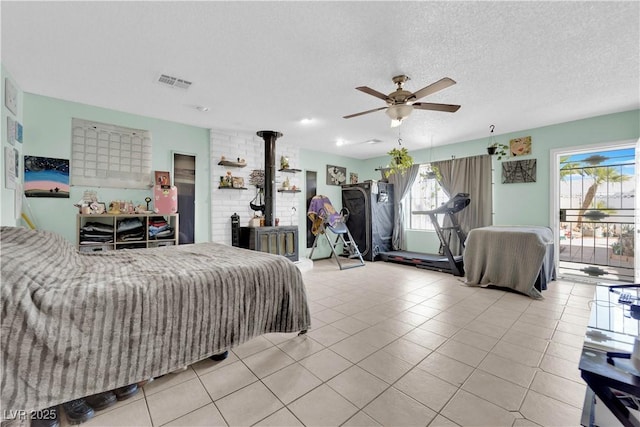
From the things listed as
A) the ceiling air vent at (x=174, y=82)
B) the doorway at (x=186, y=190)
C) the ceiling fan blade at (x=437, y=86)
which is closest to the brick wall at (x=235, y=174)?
the doorway at (x=186, y=190)

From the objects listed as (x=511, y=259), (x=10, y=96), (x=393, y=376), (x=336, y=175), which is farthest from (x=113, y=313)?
(x=336, y=175)

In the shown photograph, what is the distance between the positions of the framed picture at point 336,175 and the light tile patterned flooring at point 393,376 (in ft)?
12.3

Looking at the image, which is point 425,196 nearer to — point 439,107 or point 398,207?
point 398,207

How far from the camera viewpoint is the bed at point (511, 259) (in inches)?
133

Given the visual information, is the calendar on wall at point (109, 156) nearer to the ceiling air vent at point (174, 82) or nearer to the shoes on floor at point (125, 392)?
the ceiling air vent at point (174, 82)

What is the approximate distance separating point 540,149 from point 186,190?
574cm

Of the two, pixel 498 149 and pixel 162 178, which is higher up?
pixel 498 149

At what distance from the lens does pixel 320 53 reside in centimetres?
224

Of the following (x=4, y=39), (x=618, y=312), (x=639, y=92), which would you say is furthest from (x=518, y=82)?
(x=4, y=39)

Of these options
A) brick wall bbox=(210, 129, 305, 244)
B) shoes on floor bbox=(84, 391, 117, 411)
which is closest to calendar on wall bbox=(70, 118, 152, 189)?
brick wall bbox=(210, 129, 305, 244)

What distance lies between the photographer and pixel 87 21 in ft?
6.09

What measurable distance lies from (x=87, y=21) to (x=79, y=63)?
76 cm

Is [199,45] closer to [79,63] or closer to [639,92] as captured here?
[79,63]

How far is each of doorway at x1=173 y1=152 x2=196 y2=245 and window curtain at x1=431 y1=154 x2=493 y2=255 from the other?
4.23 meters
